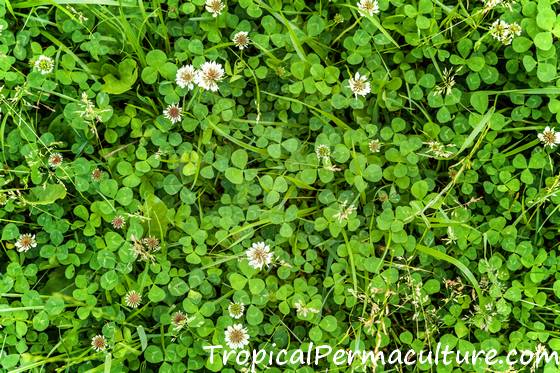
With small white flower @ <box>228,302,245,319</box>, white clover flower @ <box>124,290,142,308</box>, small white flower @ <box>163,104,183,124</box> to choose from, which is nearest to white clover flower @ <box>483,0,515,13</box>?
small white flower @ <box>163,104,183,124</box>

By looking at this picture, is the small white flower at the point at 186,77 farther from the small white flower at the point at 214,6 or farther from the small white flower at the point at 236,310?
the small white flower at the point at 236,310

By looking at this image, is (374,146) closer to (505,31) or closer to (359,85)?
(359,85)

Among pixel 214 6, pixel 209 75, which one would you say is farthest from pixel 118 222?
pixel 214 6

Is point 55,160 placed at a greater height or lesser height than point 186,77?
lesser

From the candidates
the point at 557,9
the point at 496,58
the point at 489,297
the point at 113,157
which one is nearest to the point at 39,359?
the point at 113,157

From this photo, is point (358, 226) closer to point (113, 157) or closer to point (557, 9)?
point (113, 157)

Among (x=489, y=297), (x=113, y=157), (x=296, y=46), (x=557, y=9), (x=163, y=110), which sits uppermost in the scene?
(x=557, y=9)
